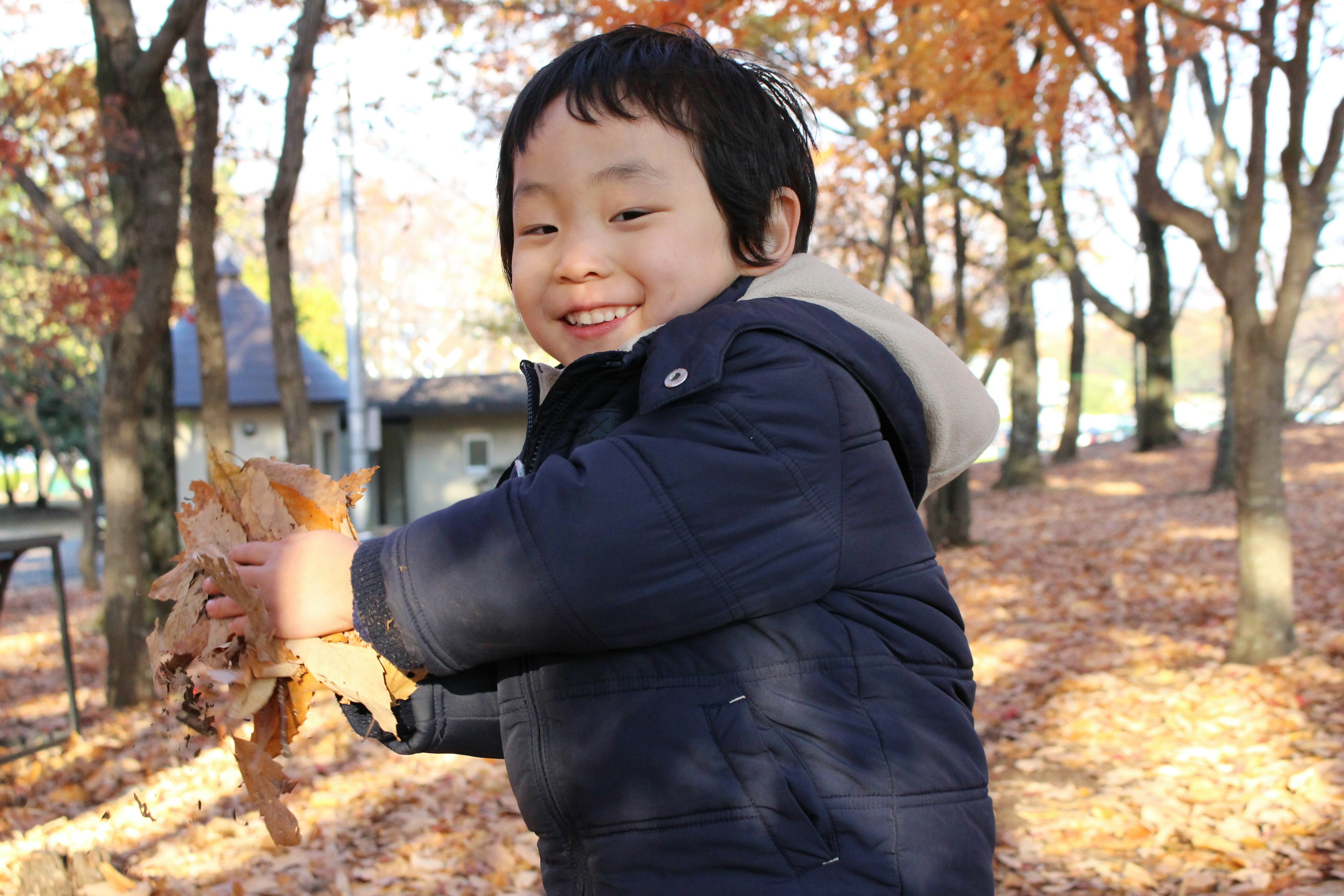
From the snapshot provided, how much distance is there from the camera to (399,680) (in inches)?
52.9

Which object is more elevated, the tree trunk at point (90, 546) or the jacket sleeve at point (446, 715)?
the jacket sleeve at point (446, 715)

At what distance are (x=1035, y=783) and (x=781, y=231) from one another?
4.03 meters

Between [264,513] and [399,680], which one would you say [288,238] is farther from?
[399,680]

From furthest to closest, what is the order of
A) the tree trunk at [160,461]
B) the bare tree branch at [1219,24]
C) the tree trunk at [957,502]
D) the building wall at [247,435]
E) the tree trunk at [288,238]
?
the building wall at [247,435], the tree trunk at [957,502], the tree trunk at [288,238], the tree trunk at [160,461], the bare tree branch at [1219,24]

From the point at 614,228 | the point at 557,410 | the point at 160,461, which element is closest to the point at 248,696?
the point at 557,410

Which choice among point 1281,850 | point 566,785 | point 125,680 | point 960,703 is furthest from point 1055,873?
point 125,680

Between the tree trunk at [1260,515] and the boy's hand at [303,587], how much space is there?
615 centimetres

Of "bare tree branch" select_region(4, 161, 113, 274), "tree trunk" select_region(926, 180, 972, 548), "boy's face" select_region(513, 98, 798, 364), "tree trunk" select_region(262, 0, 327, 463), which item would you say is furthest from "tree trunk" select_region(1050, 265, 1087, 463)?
"boy's face" select_region(513, 98, 798, 364)

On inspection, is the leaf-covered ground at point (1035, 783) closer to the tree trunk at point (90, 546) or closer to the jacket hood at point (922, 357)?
the jacket hood at point (922, 357)

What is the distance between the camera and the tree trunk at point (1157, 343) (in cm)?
2039

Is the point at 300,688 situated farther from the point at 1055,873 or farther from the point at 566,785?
the point at 1055,873

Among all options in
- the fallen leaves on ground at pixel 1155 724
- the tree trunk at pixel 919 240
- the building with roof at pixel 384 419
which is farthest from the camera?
the building with roof at pixel 384 419

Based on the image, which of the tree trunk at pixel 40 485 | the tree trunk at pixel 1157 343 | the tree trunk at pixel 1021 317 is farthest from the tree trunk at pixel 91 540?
the tree trunk at pixel 40 485

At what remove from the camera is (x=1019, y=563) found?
38.2 ft
